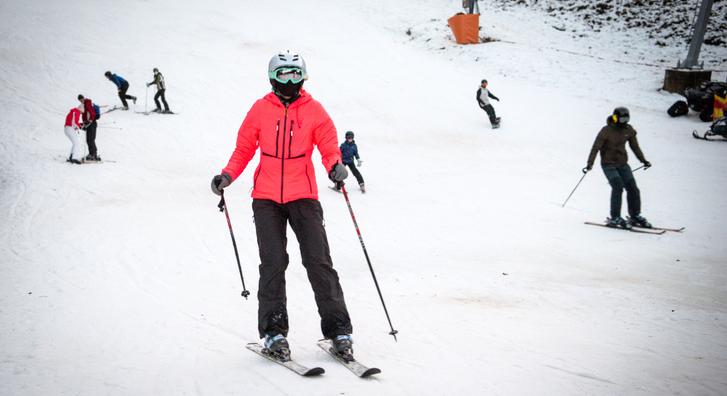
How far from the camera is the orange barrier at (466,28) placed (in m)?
25.5

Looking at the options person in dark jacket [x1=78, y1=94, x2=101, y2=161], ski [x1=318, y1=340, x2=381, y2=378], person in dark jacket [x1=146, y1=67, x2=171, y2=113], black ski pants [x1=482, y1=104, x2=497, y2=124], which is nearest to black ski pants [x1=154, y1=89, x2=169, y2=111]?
person in dark jacket [x1=146, y1=67, x2=171, y2=113]

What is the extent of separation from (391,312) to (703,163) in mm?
12567

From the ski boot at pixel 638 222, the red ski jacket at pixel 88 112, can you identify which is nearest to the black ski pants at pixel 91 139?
the red ski jacket at pixel 88 112

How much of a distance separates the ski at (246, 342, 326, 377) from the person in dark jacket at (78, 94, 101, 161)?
1131cm

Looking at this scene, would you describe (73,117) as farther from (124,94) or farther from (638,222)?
(638,222)

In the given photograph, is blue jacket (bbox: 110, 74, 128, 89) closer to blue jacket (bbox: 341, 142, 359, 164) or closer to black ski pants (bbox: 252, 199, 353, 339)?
blue jacket (bbox: 341, 142, 359, 164)

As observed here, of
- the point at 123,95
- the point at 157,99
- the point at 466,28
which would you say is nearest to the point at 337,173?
the point at 157,99

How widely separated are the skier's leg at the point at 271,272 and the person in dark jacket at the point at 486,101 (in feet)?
48.9

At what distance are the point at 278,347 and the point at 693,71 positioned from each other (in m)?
21.2

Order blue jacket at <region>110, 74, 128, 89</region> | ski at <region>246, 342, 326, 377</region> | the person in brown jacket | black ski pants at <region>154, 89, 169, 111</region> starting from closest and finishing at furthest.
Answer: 1. ski at <region>246, 342, 326, 377</region>
2. the person in brown jacket
3. blue jacket at <region>110, 74, 128, 89</region>
4. black ski pants at <region>154, 89, 169, 111</region>

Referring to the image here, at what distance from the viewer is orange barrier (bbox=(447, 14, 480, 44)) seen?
25453 millimetres

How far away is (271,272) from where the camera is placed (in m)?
3.81

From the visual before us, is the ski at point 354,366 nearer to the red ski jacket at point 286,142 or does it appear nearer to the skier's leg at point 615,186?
the red ski jacket at point 286,142

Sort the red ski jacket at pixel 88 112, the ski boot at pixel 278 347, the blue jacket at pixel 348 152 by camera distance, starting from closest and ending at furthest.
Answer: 1. the ski boot at pixel 278 347
2. the blue jacket at pixel 348 152
3. the red ski jacket at pixel 88 112
